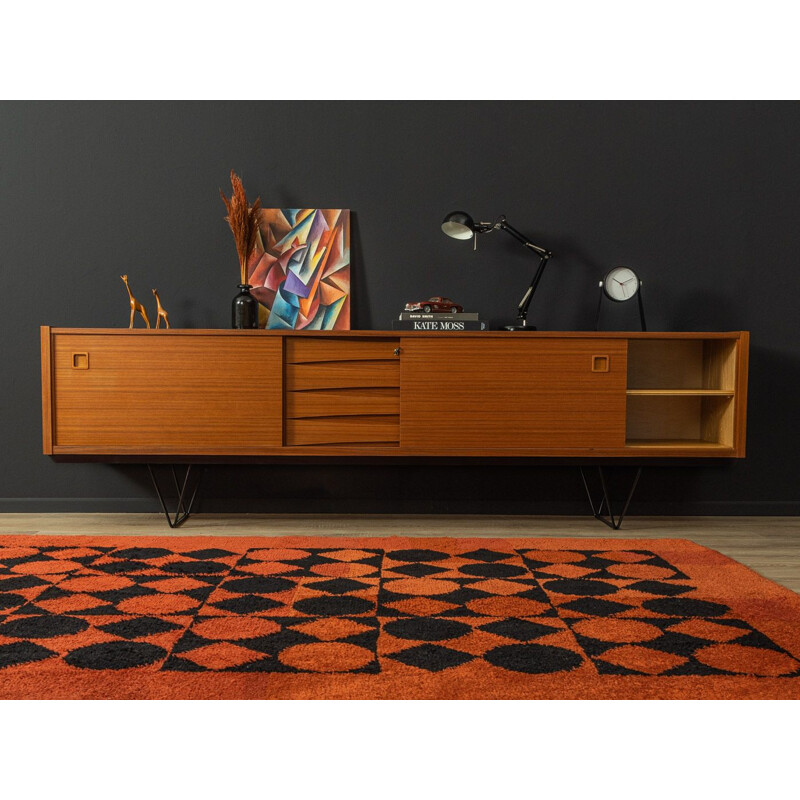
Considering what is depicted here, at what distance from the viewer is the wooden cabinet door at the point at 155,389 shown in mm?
3357

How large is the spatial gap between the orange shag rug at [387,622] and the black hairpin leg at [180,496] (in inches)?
18.7

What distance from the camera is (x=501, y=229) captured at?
376cm

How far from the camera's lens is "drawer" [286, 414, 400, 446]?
341 centimetres

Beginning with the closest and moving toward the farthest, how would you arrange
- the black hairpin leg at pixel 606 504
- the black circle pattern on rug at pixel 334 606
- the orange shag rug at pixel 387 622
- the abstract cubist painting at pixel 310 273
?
the orange shag rug at pixel 387 622 < the black circle pattern on rug at pixel 334 606 < the black hairpin leg at pixel 606 504 < the abstract cubist painting at pixel 310 273

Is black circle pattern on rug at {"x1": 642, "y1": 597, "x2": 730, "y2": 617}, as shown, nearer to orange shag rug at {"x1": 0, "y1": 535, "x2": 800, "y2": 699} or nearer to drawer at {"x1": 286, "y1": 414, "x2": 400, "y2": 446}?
orange shag rug at {"x1": 0, "y1": 535, "x2": 800, "y2": 699}

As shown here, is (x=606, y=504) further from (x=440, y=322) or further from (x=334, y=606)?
(x=334, y=606)

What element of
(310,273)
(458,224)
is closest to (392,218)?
(458,224)

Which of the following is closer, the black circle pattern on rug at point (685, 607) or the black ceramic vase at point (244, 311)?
the black circle pattern on rug at point (685, 607)

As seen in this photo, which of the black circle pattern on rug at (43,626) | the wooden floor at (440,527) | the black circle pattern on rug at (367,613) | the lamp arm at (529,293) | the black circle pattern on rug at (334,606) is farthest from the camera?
the lamp arm at (529,293)

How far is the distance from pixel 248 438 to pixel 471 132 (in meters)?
1.74

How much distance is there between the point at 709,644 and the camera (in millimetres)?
1981

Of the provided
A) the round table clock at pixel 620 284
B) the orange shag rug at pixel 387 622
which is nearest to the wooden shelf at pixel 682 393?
the round table clock at pixel 620 284

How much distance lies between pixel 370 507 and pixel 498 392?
0.87 metres

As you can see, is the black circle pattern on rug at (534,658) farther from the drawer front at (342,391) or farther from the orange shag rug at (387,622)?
the drawer front at (342,391)
